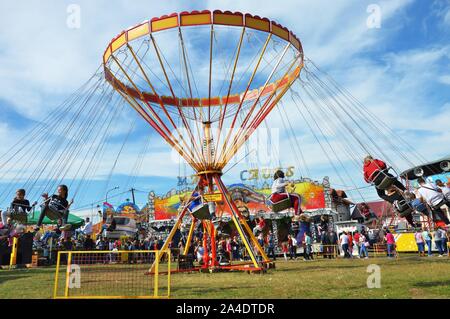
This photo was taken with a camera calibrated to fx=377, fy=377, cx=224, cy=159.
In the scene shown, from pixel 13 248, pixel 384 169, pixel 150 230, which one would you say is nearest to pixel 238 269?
pixel 384 169

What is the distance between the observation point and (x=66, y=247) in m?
24.0

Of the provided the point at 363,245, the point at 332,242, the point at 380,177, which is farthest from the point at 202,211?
the point at 332,242

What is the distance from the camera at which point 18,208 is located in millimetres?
14078

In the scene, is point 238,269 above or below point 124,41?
below

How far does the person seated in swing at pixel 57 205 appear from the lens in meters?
12.4

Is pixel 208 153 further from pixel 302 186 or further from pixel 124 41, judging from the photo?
pixel 302 186

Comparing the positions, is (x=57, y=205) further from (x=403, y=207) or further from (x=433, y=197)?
(x=433, y=197)

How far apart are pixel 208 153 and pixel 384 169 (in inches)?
283

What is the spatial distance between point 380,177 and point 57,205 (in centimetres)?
1016

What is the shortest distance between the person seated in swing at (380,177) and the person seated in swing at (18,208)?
11815 mm

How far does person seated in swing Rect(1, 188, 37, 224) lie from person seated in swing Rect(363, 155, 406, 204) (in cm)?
1181

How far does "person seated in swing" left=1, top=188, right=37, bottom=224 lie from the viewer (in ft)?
45.9

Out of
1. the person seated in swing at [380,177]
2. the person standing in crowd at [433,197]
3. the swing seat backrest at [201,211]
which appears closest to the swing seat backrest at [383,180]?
the person seated in swing at [380,177]

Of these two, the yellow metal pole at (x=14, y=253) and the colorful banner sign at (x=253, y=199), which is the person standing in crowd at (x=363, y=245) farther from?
the yellow metal pole at (x=14, y=253)
